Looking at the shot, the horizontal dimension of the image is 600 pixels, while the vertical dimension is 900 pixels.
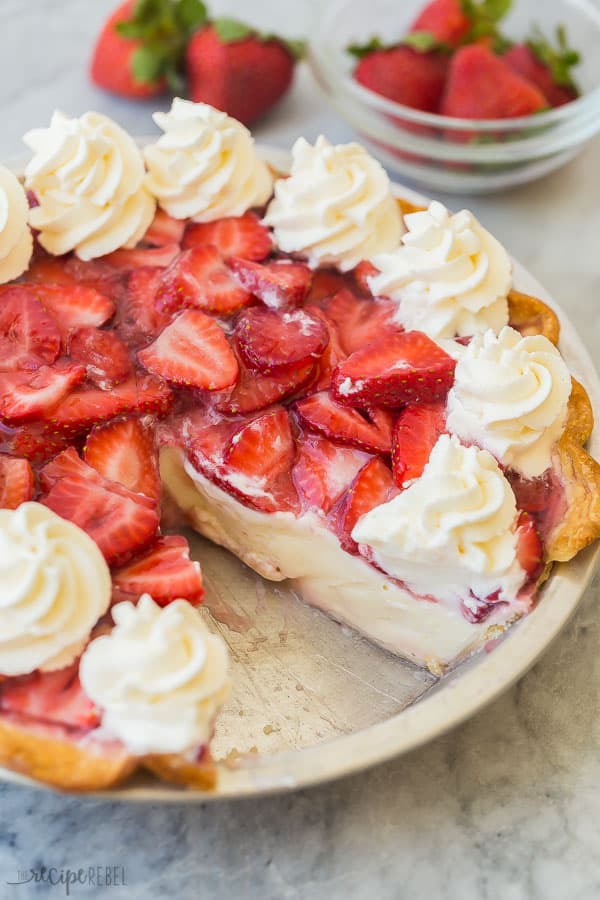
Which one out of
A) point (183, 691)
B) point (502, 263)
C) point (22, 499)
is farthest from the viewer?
point (502, 263)

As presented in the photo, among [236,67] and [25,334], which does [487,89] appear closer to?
[236,67]

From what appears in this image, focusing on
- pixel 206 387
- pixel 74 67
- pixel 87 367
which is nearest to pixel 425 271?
pixel 206 387

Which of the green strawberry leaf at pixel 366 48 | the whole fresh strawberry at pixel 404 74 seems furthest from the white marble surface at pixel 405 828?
the green strawberry leaf at pixel 366 48

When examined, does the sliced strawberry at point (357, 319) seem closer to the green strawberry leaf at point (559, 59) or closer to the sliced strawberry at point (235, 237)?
the sliced strawberry at point (235, 237)

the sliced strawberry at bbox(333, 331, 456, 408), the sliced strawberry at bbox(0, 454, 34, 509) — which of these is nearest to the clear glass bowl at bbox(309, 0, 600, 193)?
the sliced strawberry at bbox(333, 331, 456, 408)

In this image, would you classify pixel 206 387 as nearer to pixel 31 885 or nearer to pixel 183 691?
pixel 183 691

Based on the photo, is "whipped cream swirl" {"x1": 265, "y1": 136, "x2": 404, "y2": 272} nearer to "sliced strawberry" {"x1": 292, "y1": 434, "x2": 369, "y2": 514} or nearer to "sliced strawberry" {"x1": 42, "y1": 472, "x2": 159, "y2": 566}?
"sliced strawberry" {"x1": 292, "y1": 434, "x2": 369, "y2": 514}
